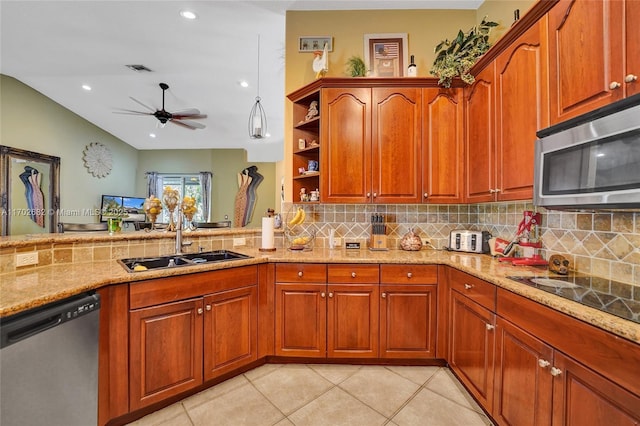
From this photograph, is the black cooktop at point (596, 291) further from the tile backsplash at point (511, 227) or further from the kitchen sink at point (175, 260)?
the kitchen sink at point (175, 260)

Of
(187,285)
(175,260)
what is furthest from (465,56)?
(175,260)

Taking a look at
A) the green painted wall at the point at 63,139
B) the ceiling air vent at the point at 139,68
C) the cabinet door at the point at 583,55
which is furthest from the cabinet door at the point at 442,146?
the green painted wall at the point at 63,139

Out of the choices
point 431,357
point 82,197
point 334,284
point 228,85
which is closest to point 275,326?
point 334,284

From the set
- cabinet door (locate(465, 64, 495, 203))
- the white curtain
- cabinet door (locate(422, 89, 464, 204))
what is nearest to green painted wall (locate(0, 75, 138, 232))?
the white curtain

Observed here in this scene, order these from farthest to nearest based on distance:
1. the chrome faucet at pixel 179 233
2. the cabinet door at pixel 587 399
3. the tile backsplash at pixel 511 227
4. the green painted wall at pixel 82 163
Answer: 1. the green painted wall at pixel 82 163
2. the chrome faucet at pixel 179 233
3. the tile backsplash at pixel 511 227
4. the cabinet door at pixel 587 399

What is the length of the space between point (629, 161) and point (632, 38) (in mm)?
544

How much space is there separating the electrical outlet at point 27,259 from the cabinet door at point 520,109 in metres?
3.08

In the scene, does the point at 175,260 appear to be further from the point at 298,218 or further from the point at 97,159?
the point at 97,159

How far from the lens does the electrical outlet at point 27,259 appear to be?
1.51 m

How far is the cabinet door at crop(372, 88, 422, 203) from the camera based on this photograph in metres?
2.27

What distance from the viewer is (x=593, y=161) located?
1086mm

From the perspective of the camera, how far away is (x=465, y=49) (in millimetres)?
2146

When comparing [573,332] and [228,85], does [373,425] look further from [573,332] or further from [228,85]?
[228,85]

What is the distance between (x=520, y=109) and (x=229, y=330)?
2.47m
